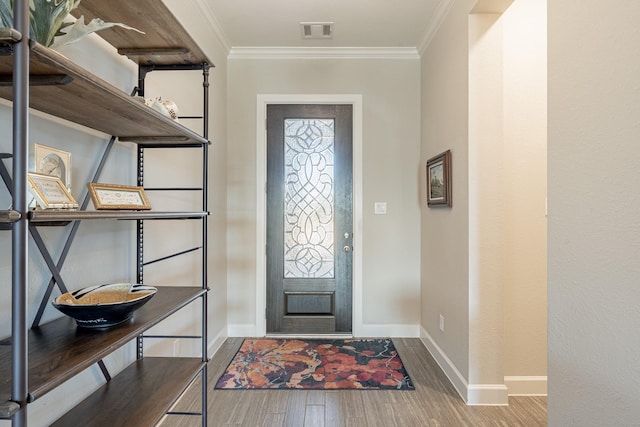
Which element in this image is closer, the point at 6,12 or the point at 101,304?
the point at 6,12

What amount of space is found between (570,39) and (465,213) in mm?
1119

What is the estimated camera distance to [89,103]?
3.38 ft

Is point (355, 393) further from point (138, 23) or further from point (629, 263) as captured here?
point (138, 23)

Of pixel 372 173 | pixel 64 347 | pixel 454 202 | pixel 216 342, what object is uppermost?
pixel 372 173

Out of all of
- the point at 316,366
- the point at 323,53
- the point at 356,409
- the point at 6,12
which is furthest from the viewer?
the point at 323,53

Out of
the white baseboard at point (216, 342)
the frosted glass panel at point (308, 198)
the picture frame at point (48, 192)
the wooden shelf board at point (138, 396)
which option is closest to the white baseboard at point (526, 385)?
the frosted glass panel at point (308, 198)

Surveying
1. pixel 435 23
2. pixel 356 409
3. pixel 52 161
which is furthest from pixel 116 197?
pixel 435 23

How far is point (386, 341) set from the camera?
9.91 ft

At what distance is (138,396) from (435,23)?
306 cm

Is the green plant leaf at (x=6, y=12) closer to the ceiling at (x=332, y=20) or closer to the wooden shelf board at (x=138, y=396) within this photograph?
the wooden shelf board at (x=138, y=396)

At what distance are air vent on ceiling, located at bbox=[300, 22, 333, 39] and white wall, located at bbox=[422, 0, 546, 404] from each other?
3.11ft

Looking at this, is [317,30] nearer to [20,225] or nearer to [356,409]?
[20,225]

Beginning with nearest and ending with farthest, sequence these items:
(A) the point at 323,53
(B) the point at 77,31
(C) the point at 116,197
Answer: (B) the point at 77,31 → (C) the point at 116,197 → (A) the point at 323,53

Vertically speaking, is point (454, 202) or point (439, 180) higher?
point (439, 180)
